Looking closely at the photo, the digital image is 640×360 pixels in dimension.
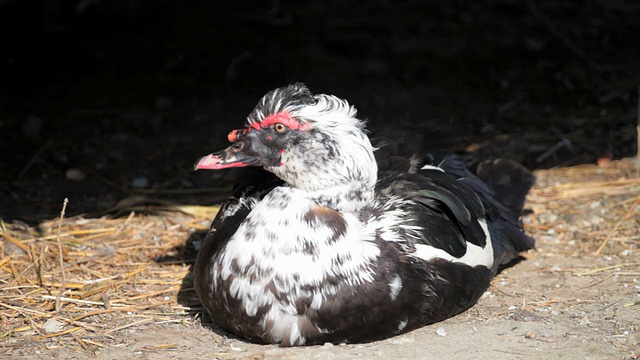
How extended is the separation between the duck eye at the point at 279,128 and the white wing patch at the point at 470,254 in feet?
2.58

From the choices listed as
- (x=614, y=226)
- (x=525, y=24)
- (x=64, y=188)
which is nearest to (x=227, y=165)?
(x=64, y=188)

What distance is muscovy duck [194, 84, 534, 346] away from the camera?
3848mm

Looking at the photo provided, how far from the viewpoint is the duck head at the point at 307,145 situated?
393cm

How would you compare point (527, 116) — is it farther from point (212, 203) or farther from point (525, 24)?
point (212, 203)

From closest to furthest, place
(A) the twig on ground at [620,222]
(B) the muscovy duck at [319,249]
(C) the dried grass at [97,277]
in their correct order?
(B) the muscovy duck at [319,249] → (C) the dried grass at [97,277] → (A) the twig on ground at [620,222]

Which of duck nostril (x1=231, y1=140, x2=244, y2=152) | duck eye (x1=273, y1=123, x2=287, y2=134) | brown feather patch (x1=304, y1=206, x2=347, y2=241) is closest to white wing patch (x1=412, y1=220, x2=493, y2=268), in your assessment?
brown feather patch (x1=304, y1=206, x2=347, y2=241)

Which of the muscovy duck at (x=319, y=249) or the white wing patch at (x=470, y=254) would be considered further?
the white wing patch at (x=470, y=254)

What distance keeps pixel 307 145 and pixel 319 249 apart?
447 mm

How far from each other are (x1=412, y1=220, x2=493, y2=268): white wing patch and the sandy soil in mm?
241

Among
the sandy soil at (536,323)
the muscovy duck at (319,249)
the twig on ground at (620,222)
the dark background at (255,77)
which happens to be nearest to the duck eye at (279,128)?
the muscovy duck at (319,249)

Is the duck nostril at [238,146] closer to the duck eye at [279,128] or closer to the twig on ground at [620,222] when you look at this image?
the duck eye at [279,128]

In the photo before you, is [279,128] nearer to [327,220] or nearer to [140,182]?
[327,220]

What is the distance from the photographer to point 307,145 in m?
3.94

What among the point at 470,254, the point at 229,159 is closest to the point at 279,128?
the point at 229,159
